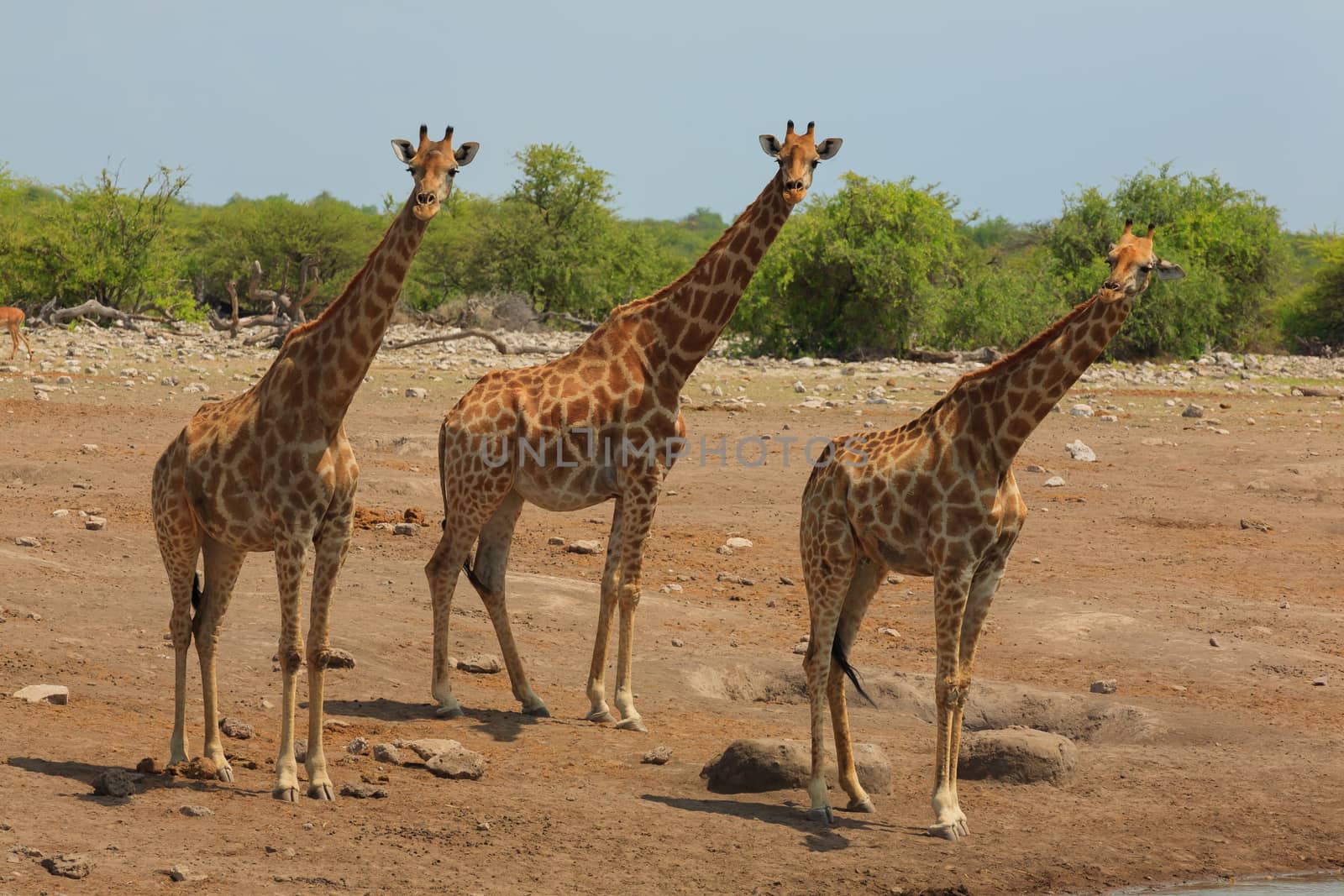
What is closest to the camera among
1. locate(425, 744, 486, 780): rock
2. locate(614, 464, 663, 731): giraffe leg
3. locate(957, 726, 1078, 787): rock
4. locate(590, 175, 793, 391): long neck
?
locate(425, 744, 486, 780): rock

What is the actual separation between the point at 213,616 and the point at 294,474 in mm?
1061

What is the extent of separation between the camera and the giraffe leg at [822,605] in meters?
7.93

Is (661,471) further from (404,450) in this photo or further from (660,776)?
(404,450)

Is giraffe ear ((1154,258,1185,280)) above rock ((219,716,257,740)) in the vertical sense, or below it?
above

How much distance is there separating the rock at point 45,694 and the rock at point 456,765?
228cm

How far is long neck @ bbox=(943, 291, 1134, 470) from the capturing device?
7668 millimetres

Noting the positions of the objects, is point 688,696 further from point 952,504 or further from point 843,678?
point 952,504

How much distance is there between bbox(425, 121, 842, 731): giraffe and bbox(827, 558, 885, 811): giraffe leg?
173 cm

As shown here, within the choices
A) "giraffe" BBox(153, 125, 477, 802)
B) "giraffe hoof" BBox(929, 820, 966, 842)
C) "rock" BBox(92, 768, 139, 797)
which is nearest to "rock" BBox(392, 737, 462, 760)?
"giraffe" BBox(153, 125, 477, 802)

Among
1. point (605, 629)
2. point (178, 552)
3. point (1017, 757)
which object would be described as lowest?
point (1017, 757)

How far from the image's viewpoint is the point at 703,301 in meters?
10.1

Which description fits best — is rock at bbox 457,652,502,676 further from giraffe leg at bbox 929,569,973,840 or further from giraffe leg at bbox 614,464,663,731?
giraffe leg at bbox 929,569,973,840

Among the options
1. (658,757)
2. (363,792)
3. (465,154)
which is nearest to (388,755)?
(363,792)

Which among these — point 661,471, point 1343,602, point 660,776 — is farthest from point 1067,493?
point 660,776
